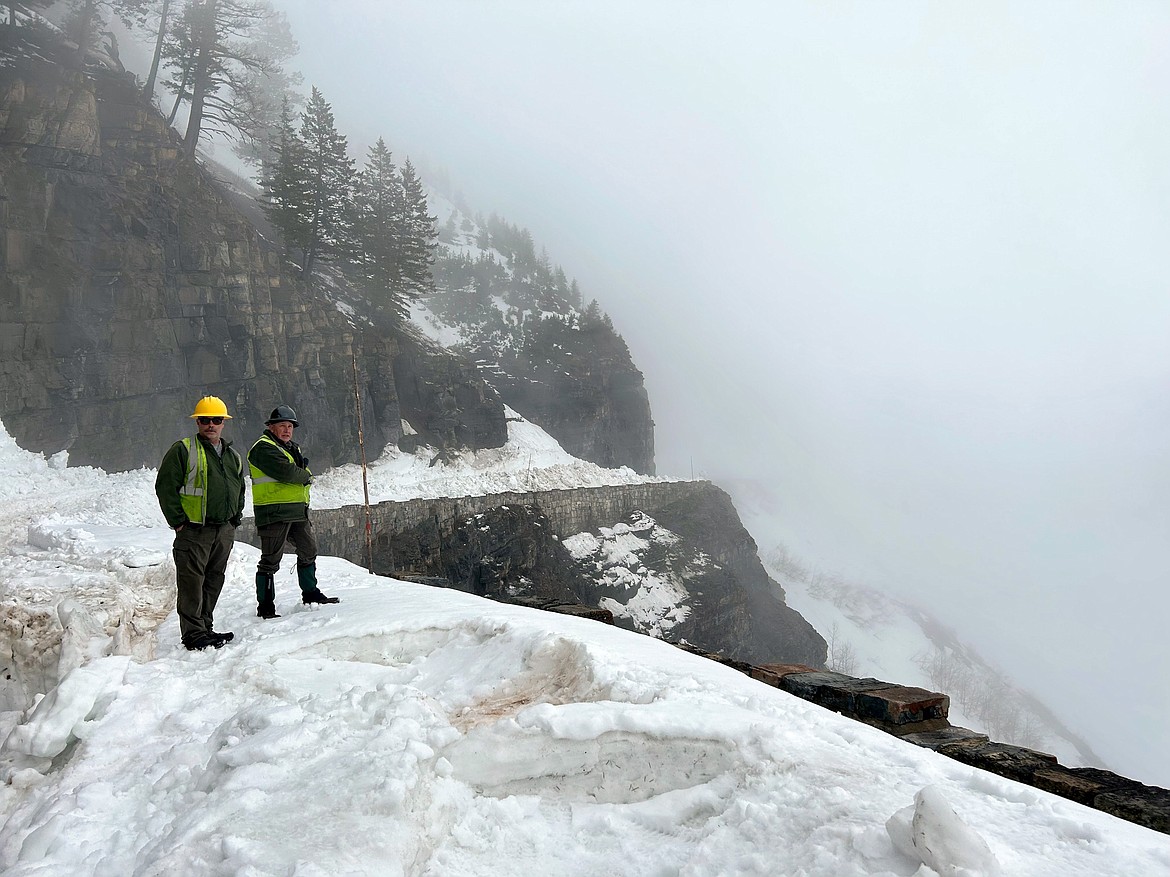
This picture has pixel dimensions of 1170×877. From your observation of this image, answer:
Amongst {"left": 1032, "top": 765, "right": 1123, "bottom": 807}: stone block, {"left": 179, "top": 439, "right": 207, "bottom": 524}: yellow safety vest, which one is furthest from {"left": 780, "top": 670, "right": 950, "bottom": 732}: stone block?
{"left": 179, "top": 439, "right": 207, "bottom": 524}: yellow safety vest

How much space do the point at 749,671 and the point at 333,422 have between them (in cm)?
2488

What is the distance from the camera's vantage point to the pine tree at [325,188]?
1219 inches

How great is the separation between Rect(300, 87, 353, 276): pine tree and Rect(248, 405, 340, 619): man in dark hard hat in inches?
1096

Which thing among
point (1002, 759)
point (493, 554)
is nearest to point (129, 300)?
point (493, 554)

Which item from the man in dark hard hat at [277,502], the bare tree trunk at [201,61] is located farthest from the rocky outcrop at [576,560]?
the bare tree trunk at [201,61]

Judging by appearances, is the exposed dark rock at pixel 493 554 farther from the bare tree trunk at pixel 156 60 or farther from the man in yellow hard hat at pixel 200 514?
A: the bare tree trunk at pixel 156 60

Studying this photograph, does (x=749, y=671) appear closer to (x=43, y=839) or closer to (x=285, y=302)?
(x=43, y=839)

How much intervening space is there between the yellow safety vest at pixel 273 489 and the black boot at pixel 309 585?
0.66 meters

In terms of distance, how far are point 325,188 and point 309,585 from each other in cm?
3016

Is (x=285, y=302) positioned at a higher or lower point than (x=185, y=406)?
higher

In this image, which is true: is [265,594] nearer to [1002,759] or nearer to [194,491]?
[194,491]

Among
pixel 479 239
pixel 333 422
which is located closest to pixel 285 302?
pixel 333 422

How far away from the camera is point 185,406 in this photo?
2428 cm

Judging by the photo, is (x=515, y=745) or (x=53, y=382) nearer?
(x=515, y=745)
